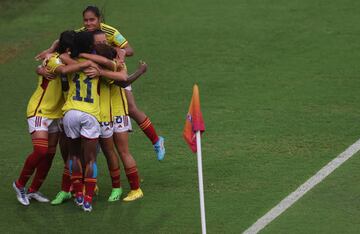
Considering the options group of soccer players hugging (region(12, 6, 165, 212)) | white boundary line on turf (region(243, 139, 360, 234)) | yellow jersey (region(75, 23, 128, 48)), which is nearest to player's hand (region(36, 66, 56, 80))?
group of soccer players hugging (region(12, 6, 165, 212))

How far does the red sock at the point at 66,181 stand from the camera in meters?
11.4

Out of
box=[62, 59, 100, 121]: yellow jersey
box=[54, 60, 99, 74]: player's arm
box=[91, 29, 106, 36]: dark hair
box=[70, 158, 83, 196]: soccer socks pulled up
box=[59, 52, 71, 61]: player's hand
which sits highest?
box=[91, 29, 106, 36]: dark hair

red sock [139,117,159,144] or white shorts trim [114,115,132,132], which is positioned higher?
white shorts trim [114,115,132,132]

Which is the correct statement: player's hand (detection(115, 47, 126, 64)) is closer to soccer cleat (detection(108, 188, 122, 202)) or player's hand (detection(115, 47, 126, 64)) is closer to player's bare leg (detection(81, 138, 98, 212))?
player's bare leg (detection(81, 138, 98, 212))

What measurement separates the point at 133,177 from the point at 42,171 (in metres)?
1.00

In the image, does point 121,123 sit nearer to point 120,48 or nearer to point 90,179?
point 90,179

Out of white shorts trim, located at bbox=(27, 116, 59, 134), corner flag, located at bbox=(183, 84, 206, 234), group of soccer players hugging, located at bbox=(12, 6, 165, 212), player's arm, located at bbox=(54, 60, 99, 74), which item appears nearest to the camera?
corner flag, located at bbox=(183, 84, 206, 234)

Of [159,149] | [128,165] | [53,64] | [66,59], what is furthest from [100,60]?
[159,149]

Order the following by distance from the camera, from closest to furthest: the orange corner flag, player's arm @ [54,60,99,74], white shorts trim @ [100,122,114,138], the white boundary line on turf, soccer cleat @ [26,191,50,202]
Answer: the orange corner flag → the white boundary line on turf → player's arm @ [54,60,99,74] → white shorts trim @ [100,122,114,138] → soccer cleat @ [26,191,50,202]

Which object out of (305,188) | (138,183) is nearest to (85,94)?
(138,183)

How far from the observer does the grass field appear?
1103 cm

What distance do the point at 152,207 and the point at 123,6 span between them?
317 inches

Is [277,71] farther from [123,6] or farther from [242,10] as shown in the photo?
[123,6]

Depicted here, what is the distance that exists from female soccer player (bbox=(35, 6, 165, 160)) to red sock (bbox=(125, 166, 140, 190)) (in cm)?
81
